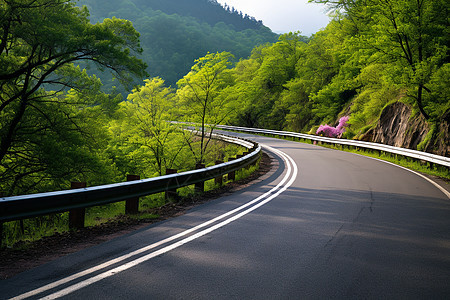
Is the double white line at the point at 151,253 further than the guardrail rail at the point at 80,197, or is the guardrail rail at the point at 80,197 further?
the guardrail rail at the point at 80,197

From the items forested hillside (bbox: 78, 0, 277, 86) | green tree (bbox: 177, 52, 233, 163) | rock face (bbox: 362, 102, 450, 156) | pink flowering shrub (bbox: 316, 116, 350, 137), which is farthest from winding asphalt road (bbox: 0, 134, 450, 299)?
forested hillside (bbox: 78, 0, 277, 86)

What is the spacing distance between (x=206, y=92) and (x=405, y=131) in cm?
1609

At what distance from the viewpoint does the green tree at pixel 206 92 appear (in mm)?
30125

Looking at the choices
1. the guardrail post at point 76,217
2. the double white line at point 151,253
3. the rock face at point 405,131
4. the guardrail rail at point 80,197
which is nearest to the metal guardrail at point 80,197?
the guardrail rail at point 80,197

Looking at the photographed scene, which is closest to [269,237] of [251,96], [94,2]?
[251,96]

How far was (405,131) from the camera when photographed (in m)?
22.2

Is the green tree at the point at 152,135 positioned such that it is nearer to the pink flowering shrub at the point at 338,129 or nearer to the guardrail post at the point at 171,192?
the pink flowering shrub at the point at 338,129

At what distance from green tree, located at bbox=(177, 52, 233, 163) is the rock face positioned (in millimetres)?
12549

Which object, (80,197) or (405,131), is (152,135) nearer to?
(405,131)

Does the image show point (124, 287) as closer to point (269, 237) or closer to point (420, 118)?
point (269, 237)

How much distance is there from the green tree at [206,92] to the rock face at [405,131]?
41.2 ft

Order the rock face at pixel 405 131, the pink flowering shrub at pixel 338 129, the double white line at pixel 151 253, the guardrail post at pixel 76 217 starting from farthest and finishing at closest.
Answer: the pink flowering shrub at pixel 338 129, the rock face at pixel 405 131, the guardrail post at pixel 76 217, the double white line at pixel 151 253

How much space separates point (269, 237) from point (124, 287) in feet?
8.45

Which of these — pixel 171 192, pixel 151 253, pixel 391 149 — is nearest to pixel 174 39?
pixel 391 149
